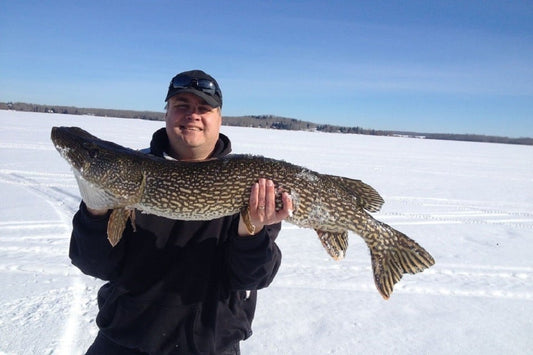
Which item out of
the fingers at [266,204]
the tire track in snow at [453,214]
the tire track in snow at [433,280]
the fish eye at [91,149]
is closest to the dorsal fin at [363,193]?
the fingers at [266,204]

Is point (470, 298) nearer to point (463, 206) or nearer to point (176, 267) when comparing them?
point (176, 267)

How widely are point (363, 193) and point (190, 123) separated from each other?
4.41ft

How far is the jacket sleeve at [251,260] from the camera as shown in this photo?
7.91 feet

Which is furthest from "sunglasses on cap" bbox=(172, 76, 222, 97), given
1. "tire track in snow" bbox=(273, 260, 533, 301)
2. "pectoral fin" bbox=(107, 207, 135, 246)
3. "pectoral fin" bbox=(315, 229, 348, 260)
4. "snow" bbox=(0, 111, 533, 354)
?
"tire track in snow" bbox=(273, 260, 533, 301)

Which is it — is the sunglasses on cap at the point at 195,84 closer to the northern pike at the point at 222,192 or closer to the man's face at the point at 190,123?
the man's face at the point at 190,123

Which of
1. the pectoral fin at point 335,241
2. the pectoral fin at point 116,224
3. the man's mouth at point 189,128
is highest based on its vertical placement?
the man's mouth at point 189,128

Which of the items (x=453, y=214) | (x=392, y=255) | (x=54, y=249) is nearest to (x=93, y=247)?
(x=392, y=255)

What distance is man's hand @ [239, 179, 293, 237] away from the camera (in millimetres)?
2498

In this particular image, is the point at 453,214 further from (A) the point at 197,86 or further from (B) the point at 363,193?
(A) the point at 197,86

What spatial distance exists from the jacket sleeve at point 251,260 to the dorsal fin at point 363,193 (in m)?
0.72

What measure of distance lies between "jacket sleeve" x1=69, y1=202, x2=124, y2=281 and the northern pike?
4.3 inches

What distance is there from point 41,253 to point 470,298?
17.7ft

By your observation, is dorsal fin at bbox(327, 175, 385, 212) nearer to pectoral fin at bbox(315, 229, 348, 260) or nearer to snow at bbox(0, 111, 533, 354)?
pectoral fin at bbox(315, 229, 348, 260)

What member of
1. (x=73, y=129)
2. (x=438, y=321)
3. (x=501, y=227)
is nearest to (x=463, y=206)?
(x=501, y=227)
